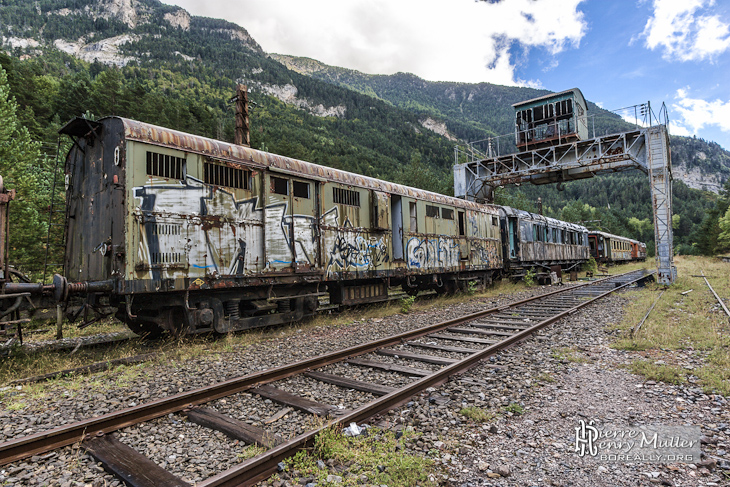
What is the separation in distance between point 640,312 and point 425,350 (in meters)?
7.41

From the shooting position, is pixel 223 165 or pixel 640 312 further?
pixel 640 312

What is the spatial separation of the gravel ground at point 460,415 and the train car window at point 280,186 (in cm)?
386

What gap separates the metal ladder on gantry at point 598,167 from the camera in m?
18.3

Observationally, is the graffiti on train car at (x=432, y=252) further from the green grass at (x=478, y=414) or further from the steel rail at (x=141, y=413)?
the green grass at (x=478, y=414)

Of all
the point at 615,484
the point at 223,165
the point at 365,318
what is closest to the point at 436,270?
the point at 365,318

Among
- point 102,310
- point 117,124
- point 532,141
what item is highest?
point 532,141

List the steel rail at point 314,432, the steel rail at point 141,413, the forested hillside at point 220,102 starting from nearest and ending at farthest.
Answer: the steel rail at point 314,432, the steel rail at point 141,413, the forested hillside at point 220,102

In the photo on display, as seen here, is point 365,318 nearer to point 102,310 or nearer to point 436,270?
point 436,270

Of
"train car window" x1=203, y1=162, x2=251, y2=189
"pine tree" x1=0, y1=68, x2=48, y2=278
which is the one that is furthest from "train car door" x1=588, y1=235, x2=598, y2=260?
"pine tree" x1=0, y1=68, x2=48, y2=278

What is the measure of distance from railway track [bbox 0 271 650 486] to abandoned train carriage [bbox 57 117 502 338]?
9.78 ft

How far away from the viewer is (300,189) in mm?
9562

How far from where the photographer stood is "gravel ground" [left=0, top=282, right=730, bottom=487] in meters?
3.02

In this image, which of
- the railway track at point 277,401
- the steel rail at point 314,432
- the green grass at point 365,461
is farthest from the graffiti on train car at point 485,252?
the green grass at point 365,461

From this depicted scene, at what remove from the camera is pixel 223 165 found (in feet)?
26.4
